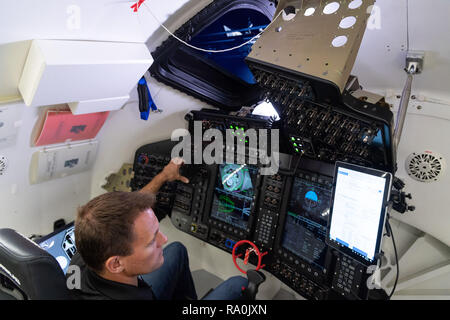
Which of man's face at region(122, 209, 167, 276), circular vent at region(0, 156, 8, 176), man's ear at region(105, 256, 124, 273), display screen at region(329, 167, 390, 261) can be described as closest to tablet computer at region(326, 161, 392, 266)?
display screen at region(329, 167, 390, 261)

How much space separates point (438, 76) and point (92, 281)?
189 cm

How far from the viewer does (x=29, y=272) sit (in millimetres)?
1073

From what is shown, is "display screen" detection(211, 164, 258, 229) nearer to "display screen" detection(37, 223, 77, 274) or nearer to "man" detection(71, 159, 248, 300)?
"man" detection(71, 159, 248, 300)

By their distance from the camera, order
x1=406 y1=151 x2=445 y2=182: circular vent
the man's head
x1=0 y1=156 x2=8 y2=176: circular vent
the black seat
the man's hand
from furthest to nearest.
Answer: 1. the man's hand
2. x1=0 y1=156 x2=8 y2=176: circular vent
3. x1=406 y1=151 x2=445 y2=182: circular vent
4. the man's head
5. the black seat

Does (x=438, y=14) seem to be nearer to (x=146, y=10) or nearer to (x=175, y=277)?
(x=146, y=10)

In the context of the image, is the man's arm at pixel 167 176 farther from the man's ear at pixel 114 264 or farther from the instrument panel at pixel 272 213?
the man's ear at pixel 114 264

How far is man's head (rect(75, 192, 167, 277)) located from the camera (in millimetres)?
1274

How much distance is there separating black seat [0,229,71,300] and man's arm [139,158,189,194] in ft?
3.93

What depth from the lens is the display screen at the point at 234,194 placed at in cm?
211

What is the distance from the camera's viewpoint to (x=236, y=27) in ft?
7.96

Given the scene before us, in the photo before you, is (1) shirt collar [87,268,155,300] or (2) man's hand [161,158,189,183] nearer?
(1) shirt collar [87,268,155,300]

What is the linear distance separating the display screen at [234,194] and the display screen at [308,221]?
284mm

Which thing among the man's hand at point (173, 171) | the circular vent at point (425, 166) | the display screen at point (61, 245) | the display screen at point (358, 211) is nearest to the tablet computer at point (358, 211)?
the display screen at point (358, 211)
